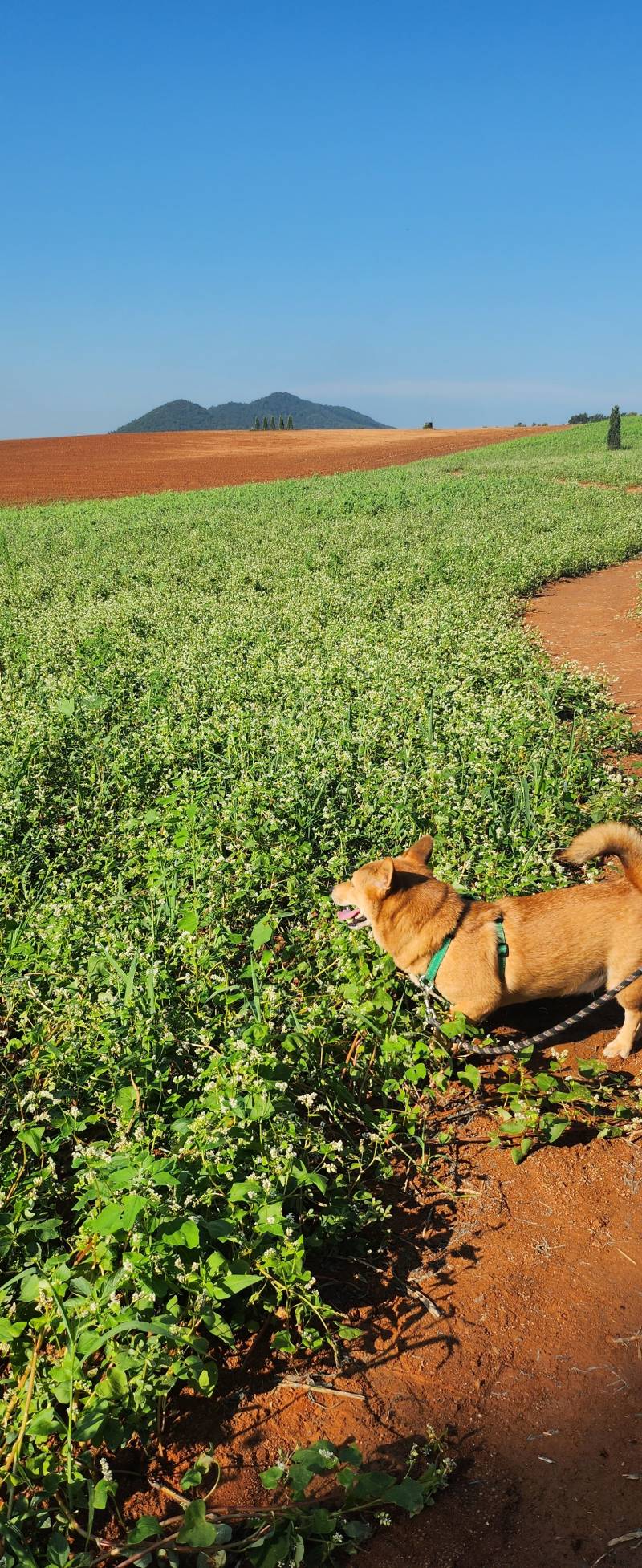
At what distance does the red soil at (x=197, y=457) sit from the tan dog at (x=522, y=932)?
115 feet

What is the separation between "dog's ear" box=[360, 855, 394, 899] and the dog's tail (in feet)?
2.44

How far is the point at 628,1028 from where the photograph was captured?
150 inches

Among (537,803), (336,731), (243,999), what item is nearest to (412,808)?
(537,803)

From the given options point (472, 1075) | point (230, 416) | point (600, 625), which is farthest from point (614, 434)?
point (230, 416)

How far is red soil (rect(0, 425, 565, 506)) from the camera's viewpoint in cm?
4184

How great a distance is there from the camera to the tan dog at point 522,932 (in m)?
3.67

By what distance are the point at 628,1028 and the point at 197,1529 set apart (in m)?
2.46

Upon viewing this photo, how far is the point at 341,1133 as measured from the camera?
3398mm

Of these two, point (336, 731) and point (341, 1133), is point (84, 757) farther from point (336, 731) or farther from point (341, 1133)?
point (341, 1133)

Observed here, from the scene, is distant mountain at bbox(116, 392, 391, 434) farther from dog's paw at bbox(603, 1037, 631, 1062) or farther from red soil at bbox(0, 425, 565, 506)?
dog's paw at bbox(603, 1037, 631, 1062)

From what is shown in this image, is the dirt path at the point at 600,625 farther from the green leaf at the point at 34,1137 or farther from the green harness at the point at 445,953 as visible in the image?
the green leaf at the point at 34,1137

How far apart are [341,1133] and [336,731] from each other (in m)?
3.49

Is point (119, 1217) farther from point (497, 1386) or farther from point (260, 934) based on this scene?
point (260, 934)

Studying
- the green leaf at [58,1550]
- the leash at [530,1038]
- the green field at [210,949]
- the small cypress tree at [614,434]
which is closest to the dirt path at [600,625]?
the green field at [210,949]
